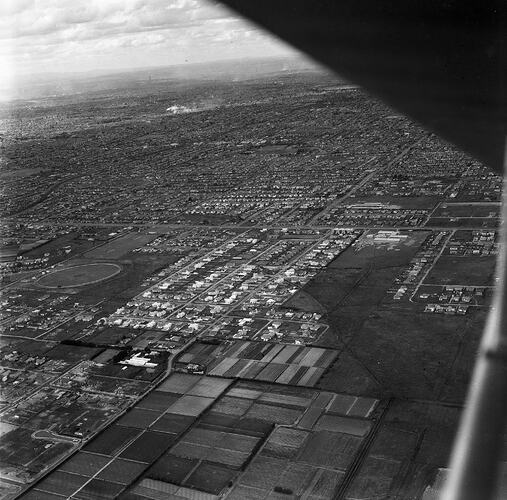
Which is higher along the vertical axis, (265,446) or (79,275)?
(79,275)

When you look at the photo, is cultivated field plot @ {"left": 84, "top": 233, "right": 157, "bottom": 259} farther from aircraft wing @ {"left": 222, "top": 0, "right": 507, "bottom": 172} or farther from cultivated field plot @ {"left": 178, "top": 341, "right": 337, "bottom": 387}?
aircraft wing @ {"left": 222, "top": 0, "right": 507, "bottom": 172}

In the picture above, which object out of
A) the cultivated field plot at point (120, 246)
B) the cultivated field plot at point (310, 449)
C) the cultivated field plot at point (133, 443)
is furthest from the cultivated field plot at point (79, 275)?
the cultivated field plot at point (310, 449)

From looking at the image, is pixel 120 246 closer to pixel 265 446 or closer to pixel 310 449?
pixel 265 446

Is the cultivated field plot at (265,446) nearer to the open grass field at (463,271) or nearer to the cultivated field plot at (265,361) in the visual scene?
the cultivated field plot at (265,361)

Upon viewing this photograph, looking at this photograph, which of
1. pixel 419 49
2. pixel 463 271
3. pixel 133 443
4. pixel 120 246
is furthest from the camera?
pixel 120 246

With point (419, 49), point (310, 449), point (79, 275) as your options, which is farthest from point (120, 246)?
point (419, 49)
